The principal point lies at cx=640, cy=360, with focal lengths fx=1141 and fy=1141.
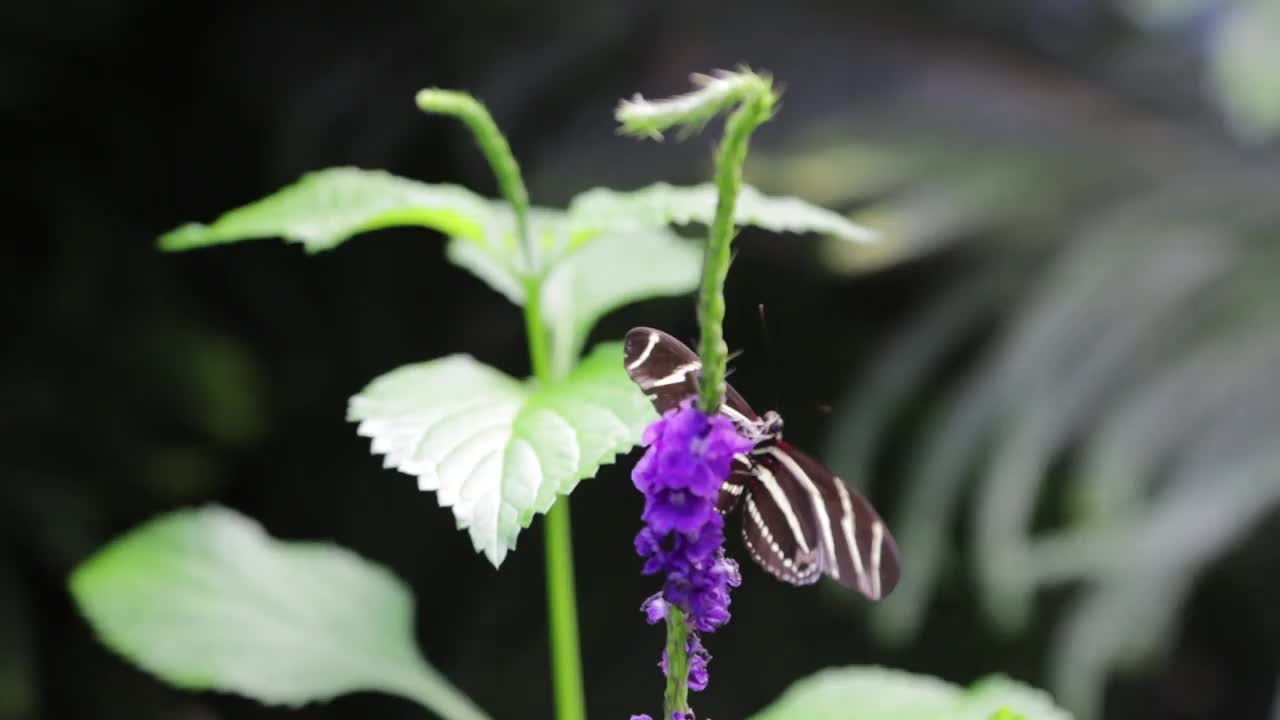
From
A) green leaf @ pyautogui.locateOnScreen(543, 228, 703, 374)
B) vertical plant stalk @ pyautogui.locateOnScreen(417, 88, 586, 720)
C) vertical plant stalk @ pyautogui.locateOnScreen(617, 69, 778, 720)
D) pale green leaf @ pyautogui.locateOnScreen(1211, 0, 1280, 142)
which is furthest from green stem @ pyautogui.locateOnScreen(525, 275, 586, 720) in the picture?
pale green leaf @ pyautogui.locateOnScreen(1211, 0, 1280, 142)

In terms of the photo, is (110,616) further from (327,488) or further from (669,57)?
(669,57)

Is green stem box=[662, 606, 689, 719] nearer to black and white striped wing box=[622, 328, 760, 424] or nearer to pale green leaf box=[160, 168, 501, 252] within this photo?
black and white striped wing box=[622, 328, 760, 424]

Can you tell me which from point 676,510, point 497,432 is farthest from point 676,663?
point 497,432

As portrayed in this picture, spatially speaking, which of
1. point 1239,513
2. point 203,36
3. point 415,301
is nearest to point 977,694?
point 1239,513

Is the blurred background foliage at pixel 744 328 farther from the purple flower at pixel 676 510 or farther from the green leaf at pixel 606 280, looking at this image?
the purple flower at pixel 676 510

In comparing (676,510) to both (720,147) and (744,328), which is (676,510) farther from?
(744,328)

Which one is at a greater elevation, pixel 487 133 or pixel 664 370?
pixel 487 133

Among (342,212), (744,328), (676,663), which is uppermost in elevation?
(744,328)
